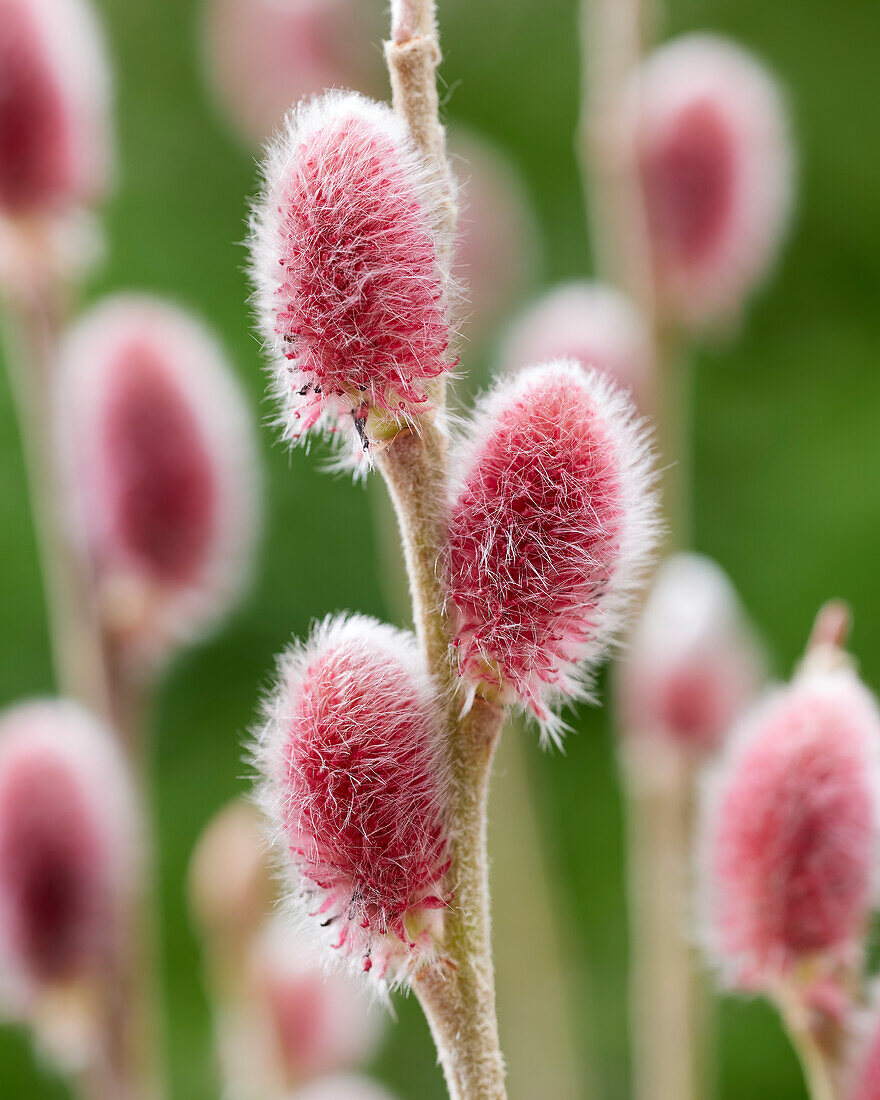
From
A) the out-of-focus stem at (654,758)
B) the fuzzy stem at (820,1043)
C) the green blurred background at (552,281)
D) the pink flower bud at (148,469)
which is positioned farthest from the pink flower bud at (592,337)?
the green blurred background at (552,281)

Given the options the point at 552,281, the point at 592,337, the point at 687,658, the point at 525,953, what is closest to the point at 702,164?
the point at 592,337

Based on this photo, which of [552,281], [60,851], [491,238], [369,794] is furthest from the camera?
[552,281]

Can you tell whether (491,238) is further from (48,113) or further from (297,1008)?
(297,1008)

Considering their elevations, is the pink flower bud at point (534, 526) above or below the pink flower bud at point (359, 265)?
below

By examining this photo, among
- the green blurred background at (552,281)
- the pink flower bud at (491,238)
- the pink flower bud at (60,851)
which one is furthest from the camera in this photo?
the green blurred background at (552,281)

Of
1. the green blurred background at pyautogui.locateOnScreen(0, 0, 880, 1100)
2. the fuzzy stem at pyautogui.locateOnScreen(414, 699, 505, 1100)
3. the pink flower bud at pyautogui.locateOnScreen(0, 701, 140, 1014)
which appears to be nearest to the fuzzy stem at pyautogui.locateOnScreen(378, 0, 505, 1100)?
the fuzzy stem at pyautogui.locateOnScreen(414, 699, 505, 1100)

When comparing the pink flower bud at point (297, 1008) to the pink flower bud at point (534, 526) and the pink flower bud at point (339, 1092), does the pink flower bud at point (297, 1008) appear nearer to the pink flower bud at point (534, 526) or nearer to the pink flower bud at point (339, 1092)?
the pink flower bud at point (339, 1092)

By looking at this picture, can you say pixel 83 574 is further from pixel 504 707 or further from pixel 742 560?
pixel 742 560
